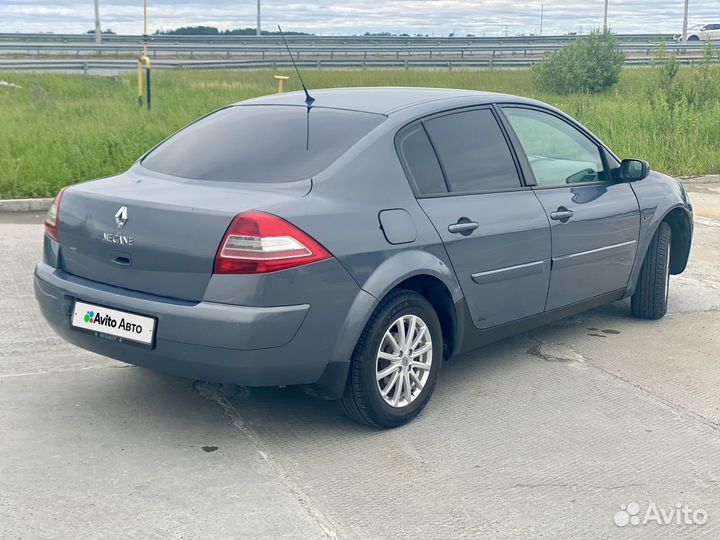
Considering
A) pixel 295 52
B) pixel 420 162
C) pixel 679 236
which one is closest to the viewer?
pixel 420 162

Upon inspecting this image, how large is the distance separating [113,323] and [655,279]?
12.2 ft

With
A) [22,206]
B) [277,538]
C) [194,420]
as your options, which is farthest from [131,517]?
[22,206]

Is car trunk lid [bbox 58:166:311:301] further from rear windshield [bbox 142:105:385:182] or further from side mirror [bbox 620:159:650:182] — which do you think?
side mirror [bbox 620:159:650:182]

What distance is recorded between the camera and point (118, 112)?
16500 mm

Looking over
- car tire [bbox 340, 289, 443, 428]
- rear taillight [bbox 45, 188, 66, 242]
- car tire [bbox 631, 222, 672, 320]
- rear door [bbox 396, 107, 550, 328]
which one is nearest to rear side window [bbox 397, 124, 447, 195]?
rear door [bbox 396, 107, 550, 328]

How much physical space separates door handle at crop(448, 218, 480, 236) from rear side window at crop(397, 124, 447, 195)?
0.17 meters

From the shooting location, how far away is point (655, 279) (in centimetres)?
622

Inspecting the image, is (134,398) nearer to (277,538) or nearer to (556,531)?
(277,538)

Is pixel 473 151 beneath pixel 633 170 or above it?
above

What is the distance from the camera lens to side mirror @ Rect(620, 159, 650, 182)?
5797mm

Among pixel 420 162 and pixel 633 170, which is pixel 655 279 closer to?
pixel 633 170

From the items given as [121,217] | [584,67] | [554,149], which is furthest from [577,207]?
[584,67]

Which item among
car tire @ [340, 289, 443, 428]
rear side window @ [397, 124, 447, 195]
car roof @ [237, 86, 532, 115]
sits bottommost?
car tire @ [340, 289, 443, 428]

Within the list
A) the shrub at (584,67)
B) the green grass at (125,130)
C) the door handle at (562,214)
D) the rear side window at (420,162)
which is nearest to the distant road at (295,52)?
the shrub at (584,67)
